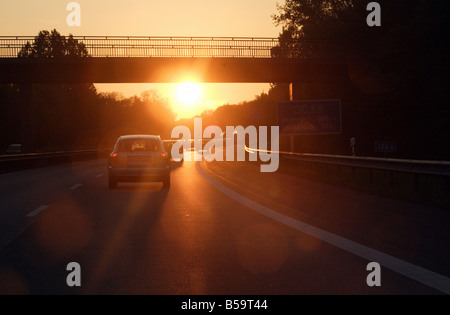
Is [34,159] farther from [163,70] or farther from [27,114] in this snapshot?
[163,70]

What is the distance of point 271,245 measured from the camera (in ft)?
30.7

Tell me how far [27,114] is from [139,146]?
28.2 m

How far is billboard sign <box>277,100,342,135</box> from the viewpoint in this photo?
38156mm

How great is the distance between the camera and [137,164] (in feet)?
64.2

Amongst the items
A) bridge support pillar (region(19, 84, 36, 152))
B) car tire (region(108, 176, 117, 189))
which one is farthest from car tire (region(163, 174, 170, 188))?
bridge support pillar (region(19, 84, 36, 152))

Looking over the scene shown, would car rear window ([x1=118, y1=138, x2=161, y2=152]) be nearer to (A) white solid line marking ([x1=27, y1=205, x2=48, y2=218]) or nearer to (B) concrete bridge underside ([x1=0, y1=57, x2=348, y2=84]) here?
(A) white solid line marking ([x1=27, y1=205, x2=48, y2=218])

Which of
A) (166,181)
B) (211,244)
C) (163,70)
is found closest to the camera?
(211,244)

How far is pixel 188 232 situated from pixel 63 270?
11.0 ft

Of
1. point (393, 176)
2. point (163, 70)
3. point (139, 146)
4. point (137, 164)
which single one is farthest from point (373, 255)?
point (163, 70)

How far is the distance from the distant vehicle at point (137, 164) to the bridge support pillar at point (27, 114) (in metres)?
27.6

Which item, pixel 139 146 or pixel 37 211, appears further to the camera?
pixel 139 146

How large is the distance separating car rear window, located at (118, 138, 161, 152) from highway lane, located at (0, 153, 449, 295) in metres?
3.11

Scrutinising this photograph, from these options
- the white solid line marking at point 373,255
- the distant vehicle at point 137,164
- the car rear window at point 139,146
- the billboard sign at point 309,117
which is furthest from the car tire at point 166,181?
the billboard sign at point 309,117
